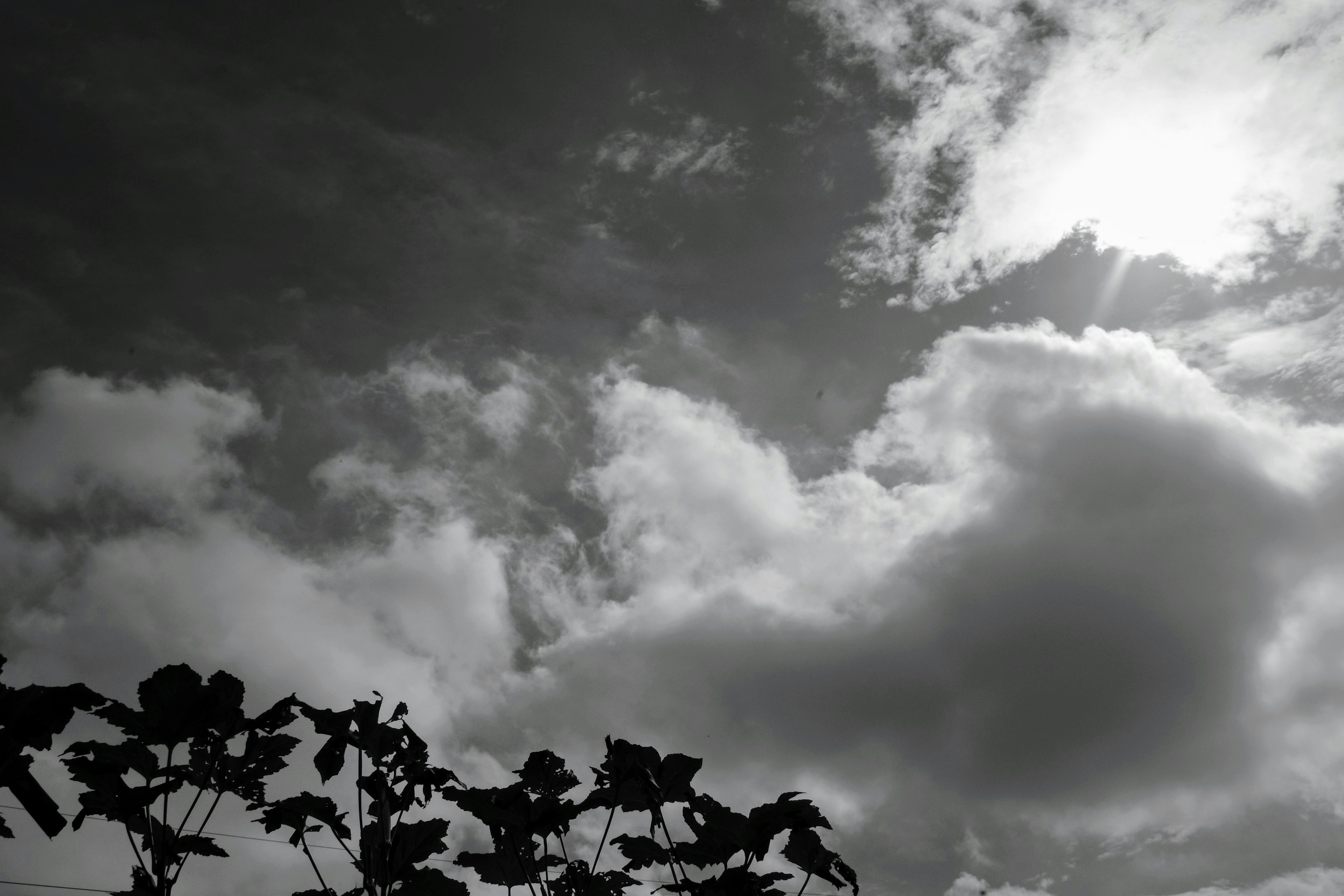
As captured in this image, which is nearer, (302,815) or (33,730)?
(33,730)

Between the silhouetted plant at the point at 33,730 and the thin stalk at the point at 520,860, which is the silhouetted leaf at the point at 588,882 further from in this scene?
the silhouetted plant at the point at 33,730

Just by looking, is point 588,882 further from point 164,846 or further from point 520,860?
point 164,846

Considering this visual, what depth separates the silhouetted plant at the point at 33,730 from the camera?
3.28m

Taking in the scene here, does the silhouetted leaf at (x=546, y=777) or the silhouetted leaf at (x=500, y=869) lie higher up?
the silhouetted leaf at (x=546, y=777)

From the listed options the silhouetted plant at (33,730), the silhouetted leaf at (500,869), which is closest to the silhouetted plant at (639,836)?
the silhouetted leaf at (500,869)

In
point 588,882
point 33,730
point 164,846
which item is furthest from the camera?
point 588,882

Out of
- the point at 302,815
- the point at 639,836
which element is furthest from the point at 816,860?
the point at 302,815

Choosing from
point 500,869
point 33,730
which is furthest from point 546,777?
point 33,730

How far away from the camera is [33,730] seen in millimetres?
3445

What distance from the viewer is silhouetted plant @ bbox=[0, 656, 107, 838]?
10.8ft

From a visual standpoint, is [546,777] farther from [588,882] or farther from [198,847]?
[198,847]

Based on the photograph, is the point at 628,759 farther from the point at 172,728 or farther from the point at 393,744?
the point at 172,728

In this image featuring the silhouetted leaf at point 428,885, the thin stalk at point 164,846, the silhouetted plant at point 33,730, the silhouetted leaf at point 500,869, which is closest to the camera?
the silhouetted plant at point 33,730

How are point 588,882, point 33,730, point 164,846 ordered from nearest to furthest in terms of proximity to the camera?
point 33,730 < point 164,846 < point 588,882
